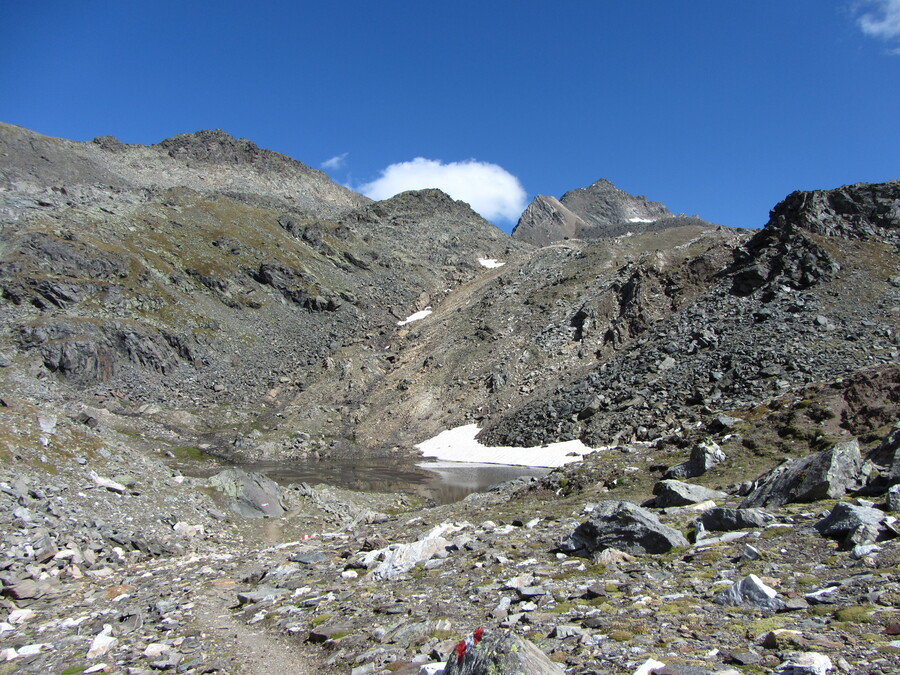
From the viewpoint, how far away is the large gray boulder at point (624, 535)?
13836mm

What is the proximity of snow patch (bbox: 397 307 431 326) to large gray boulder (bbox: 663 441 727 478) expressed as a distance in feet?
266

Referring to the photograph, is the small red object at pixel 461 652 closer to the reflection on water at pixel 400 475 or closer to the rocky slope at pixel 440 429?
the rocky slope at pixel 440 429

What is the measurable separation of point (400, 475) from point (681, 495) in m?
35.9

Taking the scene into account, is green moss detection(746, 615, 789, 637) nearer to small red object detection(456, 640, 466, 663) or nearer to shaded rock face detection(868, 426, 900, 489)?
small red object detection(456, 640, 466, 663)

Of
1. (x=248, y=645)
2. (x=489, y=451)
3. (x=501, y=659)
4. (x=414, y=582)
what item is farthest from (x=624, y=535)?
(x=489, y=451)

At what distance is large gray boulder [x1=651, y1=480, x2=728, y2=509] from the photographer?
18750mm

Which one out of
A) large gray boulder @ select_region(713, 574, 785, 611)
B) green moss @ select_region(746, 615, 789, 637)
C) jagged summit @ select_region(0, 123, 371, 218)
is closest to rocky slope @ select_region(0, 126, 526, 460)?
jagged summit @ select_region(0, 123, 371, 218)

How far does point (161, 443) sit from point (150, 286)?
138 ft

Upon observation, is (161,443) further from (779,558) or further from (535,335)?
(779,558)

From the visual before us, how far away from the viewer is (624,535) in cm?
1416

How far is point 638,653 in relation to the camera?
8.08m

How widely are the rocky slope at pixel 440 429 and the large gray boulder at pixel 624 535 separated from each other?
3.1 inches

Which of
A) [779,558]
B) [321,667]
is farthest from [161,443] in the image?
[779,558]

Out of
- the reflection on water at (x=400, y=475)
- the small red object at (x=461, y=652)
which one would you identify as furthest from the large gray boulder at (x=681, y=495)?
the reflection on water at (x=400, y=475)
